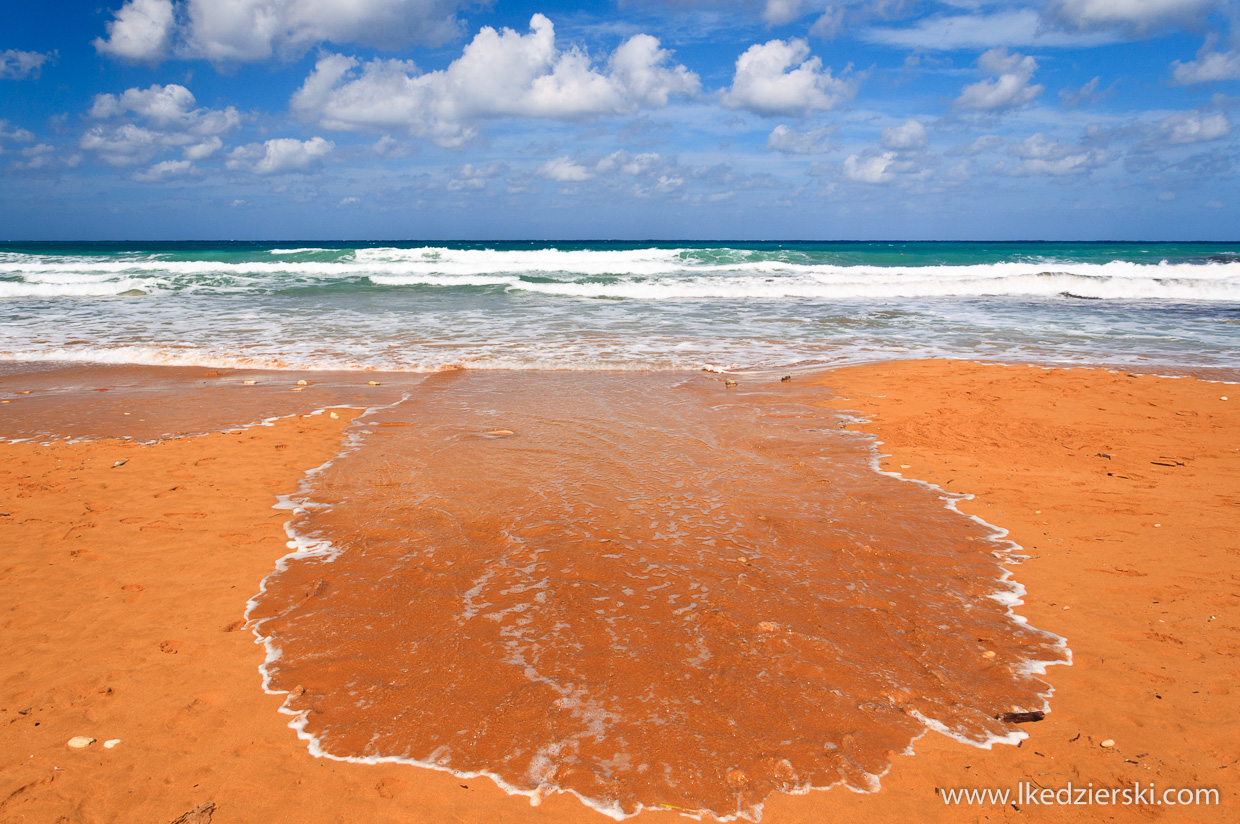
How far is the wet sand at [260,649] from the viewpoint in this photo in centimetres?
220

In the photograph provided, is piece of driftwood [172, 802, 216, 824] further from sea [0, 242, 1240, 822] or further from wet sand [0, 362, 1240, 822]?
sea [0, 242, 1240, 822]

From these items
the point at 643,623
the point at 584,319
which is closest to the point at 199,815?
the point at 643,623

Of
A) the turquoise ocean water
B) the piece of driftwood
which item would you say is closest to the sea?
the turquoise ocean water

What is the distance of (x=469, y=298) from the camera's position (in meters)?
21.0

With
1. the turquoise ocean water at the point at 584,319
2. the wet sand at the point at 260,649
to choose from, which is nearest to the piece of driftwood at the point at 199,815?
the wet sand at the point at 260,649

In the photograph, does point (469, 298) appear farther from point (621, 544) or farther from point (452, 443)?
point (621, 544)

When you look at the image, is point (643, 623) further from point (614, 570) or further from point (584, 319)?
point (584, 319)

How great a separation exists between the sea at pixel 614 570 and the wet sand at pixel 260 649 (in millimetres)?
113

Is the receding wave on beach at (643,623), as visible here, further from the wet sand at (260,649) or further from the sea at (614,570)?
the wet sand at (260,649)

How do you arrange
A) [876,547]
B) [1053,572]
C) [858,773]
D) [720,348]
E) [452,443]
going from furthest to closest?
[720,348] < [452,443] < [876,547] < [1053,572] < [858,773]

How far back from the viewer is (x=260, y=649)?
2979 millimetres

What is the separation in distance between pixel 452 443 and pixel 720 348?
264 inches

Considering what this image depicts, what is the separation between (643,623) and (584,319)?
41.9 feet

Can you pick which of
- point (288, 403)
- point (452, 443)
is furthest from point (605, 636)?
point (288, 403)
